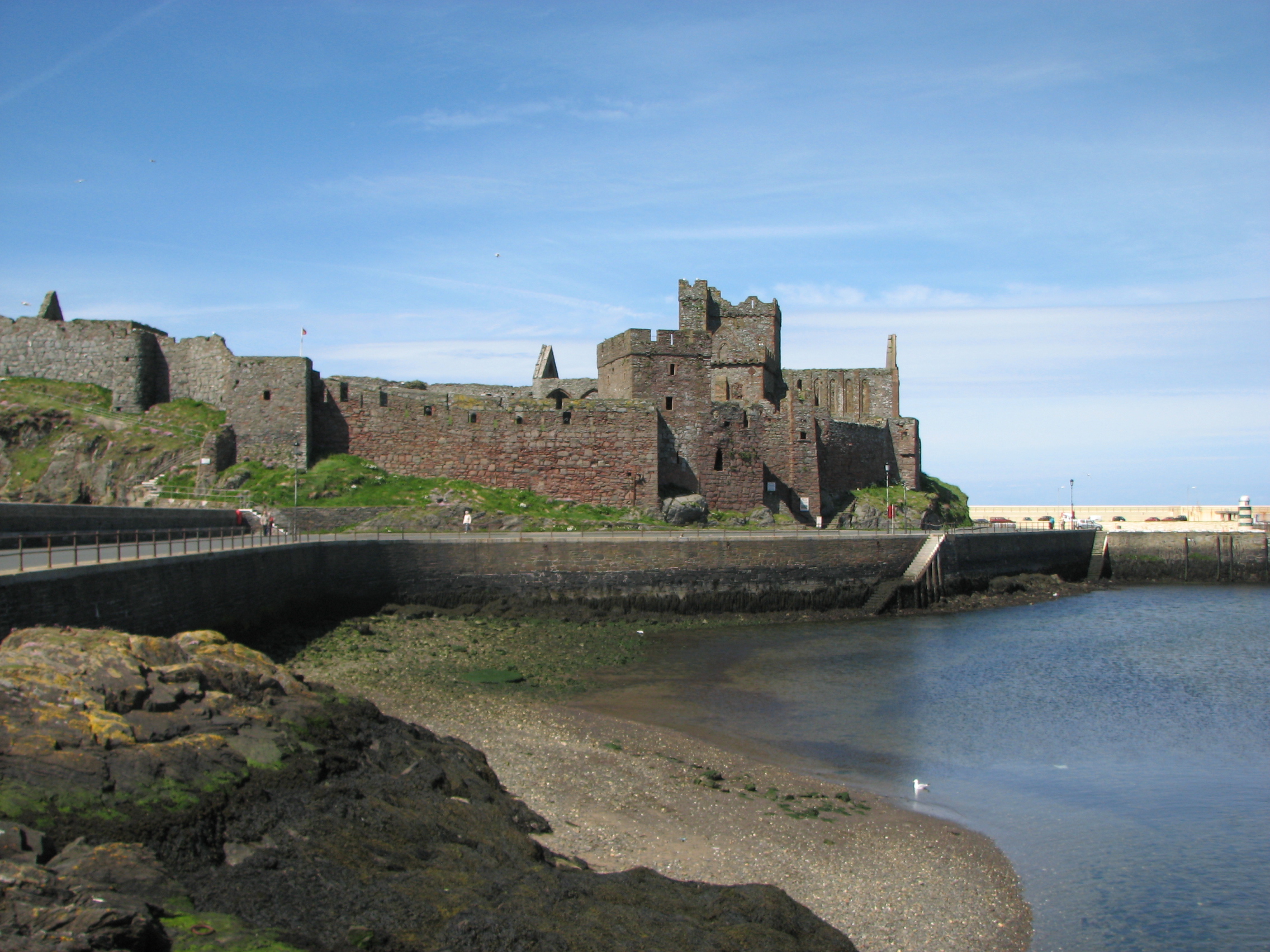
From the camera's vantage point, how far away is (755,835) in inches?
501

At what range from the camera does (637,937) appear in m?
7.94

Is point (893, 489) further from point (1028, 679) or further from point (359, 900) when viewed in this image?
point (359, 900)

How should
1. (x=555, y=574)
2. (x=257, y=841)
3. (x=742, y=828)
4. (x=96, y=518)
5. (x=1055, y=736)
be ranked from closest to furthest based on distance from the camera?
(x=257, y=841), (x=742, y=828), (x=1055, y=736), (x=96, y=518), (x=555, y=574)

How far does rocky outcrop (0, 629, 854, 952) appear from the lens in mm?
7156

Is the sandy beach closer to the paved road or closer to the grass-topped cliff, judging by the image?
the paved road

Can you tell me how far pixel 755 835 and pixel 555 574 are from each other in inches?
785

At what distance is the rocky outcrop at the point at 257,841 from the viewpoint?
716 cm

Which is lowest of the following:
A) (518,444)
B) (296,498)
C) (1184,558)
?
(1184,558)

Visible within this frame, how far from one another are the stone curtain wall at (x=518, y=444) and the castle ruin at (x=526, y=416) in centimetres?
5

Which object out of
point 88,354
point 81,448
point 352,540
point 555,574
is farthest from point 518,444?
point 88,354

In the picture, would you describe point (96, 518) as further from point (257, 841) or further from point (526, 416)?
point (257, 841)

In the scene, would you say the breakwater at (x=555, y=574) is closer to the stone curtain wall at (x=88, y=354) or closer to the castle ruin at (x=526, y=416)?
the castle ruin at (x=526, y=416)

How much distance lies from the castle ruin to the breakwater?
6896mm

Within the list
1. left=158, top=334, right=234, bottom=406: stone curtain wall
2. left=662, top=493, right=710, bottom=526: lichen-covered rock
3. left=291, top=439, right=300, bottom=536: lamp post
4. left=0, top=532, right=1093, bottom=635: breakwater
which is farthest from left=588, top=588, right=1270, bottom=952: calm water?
left=158, top=334, right=234, bottom=406: stone curtain wall
